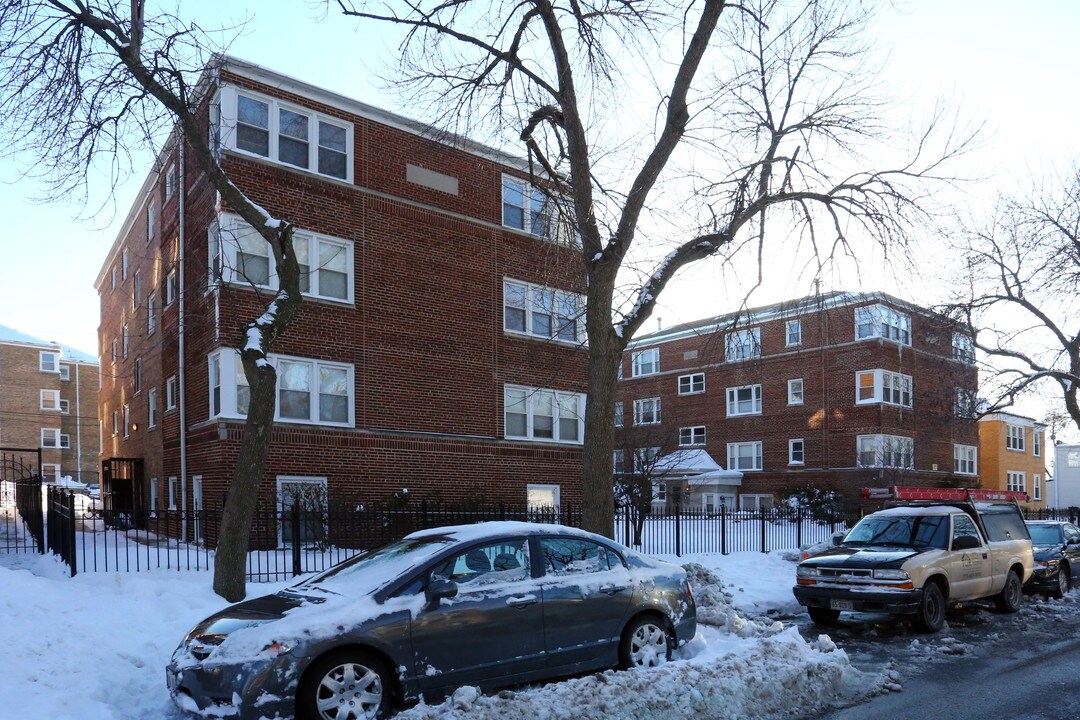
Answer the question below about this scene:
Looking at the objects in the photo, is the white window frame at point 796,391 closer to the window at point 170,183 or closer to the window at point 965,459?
the window at point 965,459

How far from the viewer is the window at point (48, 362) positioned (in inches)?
2205

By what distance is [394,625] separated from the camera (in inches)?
247

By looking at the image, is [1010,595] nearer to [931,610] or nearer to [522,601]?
[931,610]

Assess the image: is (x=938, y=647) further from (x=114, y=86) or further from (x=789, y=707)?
(x=114, y=86)

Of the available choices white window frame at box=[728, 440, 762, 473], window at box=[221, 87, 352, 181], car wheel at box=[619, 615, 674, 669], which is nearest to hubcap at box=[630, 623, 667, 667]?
car wheel at box=[619, 615, 674, 669]

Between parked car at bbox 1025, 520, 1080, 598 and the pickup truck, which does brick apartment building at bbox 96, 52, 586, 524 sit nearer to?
the pickup truck

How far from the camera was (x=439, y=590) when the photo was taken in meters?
6.55

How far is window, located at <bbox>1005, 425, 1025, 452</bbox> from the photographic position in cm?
5066

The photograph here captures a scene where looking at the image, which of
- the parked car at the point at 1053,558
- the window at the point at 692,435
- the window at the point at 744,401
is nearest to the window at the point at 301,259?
the parked car at the point at 1053,558

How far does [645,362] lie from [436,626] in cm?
4205

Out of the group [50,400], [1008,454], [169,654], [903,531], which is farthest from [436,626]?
[50,400]

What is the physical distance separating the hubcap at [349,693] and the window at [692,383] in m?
39.5

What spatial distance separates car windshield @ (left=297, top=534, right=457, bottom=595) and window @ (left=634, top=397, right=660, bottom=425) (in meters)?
38.0

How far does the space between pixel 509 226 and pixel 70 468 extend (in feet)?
158
